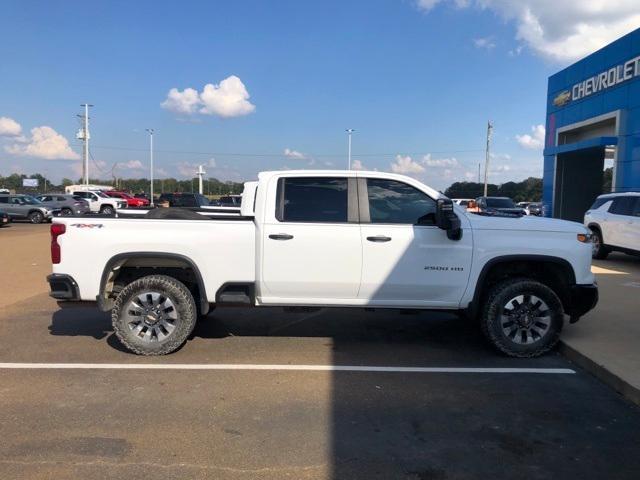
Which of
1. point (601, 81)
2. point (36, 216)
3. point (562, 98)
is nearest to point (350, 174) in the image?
point (601, 81)

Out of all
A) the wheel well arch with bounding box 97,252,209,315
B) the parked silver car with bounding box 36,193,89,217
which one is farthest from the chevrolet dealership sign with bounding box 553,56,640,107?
the parked silver car with bounding box 36,193,89,217

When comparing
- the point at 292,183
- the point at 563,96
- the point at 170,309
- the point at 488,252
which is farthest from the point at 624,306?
the point at 563,96

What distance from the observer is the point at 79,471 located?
3.42 metres

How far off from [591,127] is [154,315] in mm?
24579

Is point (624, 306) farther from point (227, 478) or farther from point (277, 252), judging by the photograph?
point (227, 478)

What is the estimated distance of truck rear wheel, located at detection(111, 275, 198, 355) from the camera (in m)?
5.66

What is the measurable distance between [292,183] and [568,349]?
11.3 feet

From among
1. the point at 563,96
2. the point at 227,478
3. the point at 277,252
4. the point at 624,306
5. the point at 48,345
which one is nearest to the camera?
the point at 227,478

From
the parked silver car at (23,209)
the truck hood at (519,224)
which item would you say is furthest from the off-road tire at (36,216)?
the truck hood at (519,224)

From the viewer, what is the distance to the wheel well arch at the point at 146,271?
559 centimetres

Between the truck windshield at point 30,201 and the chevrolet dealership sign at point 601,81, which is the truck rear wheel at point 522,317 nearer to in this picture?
the chevrolet dealership sign at point 601,81

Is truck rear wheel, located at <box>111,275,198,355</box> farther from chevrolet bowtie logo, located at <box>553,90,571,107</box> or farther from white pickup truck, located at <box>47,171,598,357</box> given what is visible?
chevrolet bowtie logo, located at <box>553,90,571,107</box>

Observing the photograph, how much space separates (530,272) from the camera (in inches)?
239

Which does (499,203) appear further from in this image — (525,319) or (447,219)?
(447,219)
